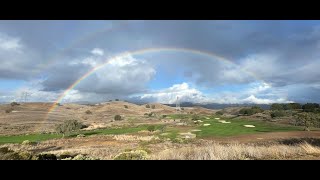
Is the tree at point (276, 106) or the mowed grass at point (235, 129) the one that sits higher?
the tree at point (276, 106)

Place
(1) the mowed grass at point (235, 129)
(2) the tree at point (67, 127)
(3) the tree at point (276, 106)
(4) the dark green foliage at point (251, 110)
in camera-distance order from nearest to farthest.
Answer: (1) the mowed grass at point (235, 129) < (2) the tree at point (67, 127) < (4) the dark green foliage at point (251, 110) < (3) the tree at point (276, 106)

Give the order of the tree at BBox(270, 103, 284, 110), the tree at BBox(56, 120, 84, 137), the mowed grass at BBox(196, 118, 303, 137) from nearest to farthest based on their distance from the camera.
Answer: the mowed grass at BBox(196, 118, 303, 137) → the tree at BBox(56, 120, 84, 137) → the tree at BBox(270, 103, 284, 110)

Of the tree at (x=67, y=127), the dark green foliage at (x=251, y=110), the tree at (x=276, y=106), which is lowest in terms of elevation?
the tree at (x=67, y=127)

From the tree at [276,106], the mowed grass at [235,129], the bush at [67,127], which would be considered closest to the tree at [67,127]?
the bush at [67,127]

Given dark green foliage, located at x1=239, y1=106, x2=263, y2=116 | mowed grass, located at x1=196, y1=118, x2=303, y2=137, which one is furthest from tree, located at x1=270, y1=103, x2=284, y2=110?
mowed grass, located at x1=196, y1=118, x2=303, y2=137

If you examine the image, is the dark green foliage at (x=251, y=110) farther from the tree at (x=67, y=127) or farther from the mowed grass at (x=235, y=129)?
the tree at (x=67, y=127)

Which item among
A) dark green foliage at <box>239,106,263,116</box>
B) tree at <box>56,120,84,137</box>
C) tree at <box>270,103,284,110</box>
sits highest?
tree at <box>270,103,284,110</box>

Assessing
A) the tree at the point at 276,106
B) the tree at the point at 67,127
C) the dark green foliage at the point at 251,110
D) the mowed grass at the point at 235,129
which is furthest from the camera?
the tree at the point at 276,106

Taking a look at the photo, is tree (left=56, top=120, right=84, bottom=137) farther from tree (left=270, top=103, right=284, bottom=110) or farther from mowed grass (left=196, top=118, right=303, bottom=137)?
tree (left=270, top=103, right=284, bottom=110)
